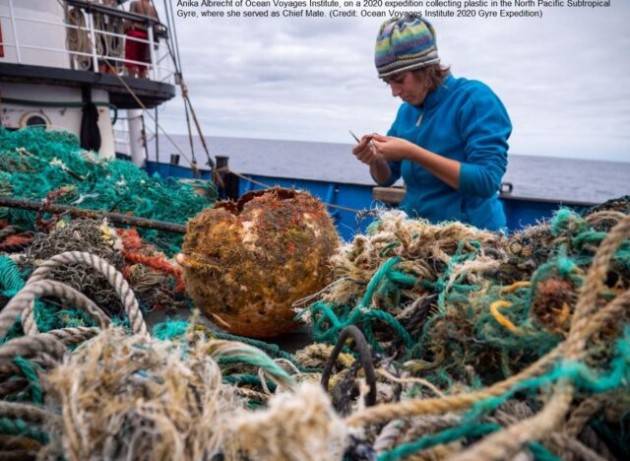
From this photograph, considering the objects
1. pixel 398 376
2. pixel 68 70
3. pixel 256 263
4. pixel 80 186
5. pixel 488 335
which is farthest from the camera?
pixel 68 70

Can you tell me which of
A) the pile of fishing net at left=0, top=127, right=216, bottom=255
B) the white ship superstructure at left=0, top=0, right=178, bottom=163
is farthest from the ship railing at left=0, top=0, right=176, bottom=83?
the pile of fishing net at left=0, top=127, right=216, bottom=255

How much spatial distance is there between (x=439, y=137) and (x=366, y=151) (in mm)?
390

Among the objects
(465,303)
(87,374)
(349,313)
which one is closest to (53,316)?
(349,313)

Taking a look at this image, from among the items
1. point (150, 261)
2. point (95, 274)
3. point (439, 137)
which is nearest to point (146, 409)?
point (95, 274)

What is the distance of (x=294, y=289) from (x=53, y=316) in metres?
1.08

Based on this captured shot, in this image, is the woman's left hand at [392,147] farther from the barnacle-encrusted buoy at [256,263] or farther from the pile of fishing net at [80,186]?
the pile of fishing net at [80,186]

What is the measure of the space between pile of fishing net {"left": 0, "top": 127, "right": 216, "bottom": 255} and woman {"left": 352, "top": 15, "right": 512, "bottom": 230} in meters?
2.23

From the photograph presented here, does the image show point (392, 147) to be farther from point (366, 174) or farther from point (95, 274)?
point (366, 174)

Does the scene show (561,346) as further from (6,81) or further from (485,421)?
(6,81)

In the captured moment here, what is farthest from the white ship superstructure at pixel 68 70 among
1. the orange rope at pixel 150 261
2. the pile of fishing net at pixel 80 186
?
the orange rope at pixel 150 261

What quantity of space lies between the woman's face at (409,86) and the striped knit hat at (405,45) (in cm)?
6

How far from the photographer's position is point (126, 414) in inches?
31.1

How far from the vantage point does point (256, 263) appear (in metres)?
1.92

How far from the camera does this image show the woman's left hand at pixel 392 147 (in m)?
2.27
